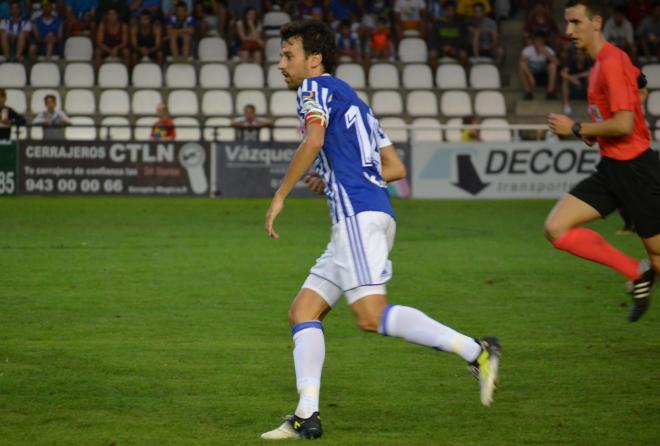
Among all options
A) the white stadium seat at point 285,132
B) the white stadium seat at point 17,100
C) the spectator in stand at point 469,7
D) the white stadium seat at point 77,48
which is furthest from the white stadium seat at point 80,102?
the spectator in stand at point 469,7

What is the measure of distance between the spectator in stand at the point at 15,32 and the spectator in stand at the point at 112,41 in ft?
5.17

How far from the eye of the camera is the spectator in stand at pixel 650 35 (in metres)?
28.6

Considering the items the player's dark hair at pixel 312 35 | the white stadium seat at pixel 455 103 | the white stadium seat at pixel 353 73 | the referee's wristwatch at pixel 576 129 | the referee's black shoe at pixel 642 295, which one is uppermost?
the player's dark hair at pixel 312 35

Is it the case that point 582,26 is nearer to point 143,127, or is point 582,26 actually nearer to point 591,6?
point 591,6

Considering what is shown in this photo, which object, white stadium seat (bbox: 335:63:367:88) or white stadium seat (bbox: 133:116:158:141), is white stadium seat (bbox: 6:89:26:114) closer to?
white stadium seat (bbox: 133:116:158:141)

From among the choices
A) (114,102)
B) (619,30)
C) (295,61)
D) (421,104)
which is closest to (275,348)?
(295,61)

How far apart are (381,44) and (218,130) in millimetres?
4725

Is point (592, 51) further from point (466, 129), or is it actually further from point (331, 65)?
point (466, 129)

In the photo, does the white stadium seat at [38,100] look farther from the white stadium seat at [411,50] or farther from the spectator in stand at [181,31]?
the white stadium seat at [411,50]

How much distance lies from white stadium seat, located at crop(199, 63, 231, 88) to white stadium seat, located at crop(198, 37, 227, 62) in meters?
0.53

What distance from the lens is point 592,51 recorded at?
7.82m

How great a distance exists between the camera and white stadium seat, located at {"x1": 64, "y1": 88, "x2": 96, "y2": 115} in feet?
85.3

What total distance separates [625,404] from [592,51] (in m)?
2.37

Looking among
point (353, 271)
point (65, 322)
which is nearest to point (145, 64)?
point (65, 322)
